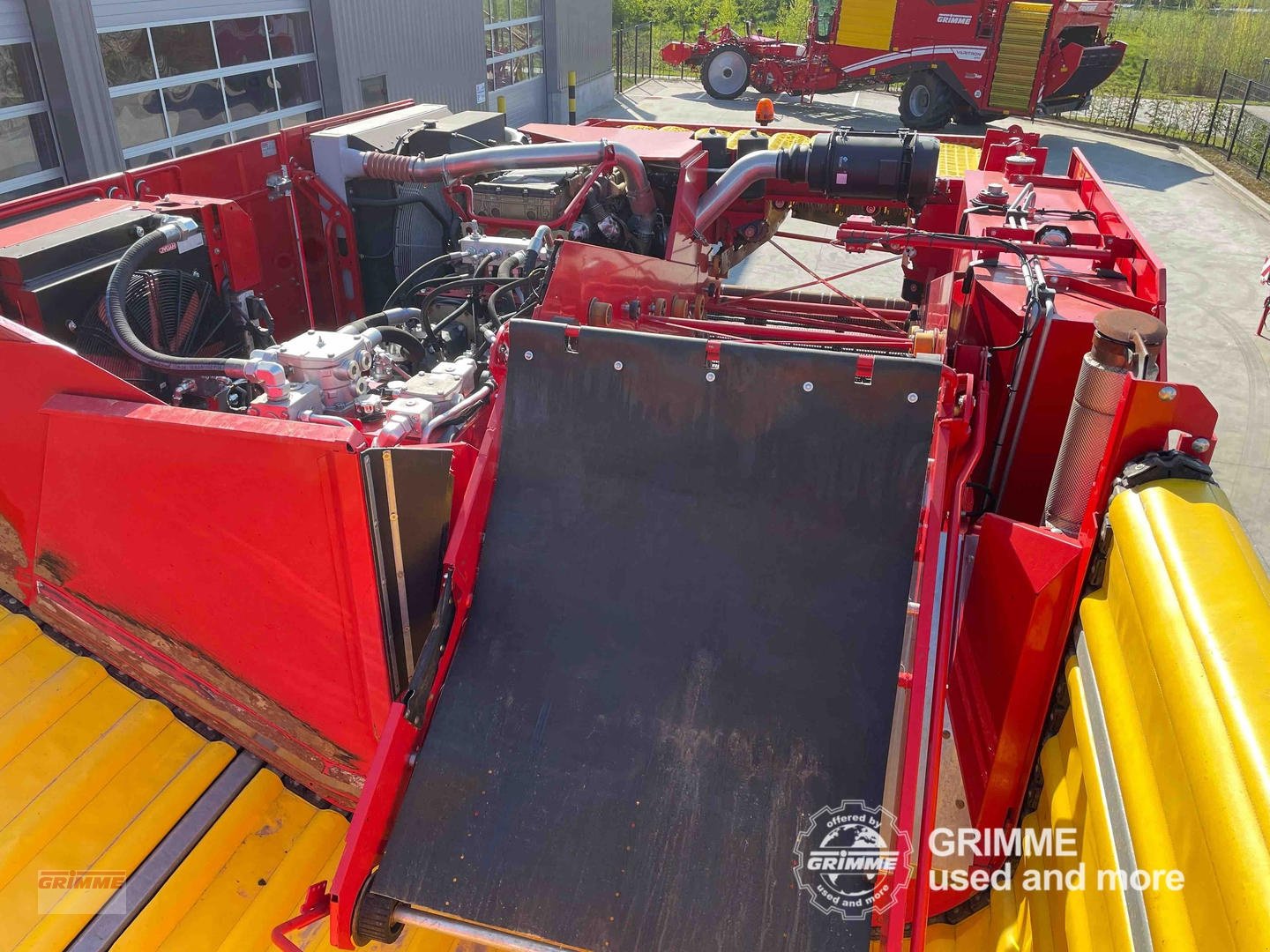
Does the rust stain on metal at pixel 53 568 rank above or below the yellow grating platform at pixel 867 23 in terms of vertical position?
below

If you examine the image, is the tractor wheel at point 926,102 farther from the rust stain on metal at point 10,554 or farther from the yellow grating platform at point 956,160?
the rust stain on metal at point 10,554

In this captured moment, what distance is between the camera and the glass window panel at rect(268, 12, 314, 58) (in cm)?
953

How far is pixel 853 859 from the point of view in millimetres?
1978

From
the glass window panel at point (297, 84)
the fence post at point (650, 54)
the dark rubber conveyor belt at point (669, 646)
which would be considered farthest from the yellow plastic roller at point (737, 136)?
the fence post at point (650, 54)

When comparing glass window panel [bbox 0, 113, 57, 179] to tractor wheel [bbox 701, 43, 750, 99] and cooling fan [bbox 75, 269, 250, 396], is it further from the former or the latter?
tractor wheel [bbox 701, 43, 750, 99]

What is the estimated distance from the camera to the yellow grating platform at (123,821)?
8.06 feet

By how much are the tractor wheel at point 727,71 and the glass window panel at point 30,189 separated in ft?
47.9

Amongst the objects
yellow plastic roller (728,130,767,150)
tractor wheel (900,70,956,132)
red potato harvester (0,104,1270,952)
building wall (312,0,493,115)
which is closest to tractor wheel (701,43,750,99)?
tractor wheel (900,70,956,132)

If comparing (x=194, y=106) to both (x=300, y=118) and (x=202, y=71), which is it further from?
(x=300, y=118)

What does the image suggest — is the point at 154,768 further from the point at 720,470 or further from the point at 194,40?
the point at 194,40

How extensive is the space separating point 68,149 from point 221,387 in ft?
18.5

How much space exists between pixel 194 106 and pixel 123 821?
7.96 metres

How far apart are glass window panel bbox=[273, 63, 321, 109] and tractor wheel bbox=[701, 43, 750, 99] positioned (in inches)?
431

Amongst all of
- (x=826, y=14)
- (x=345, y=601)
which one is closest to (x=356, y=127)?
(x=345, y=601)
